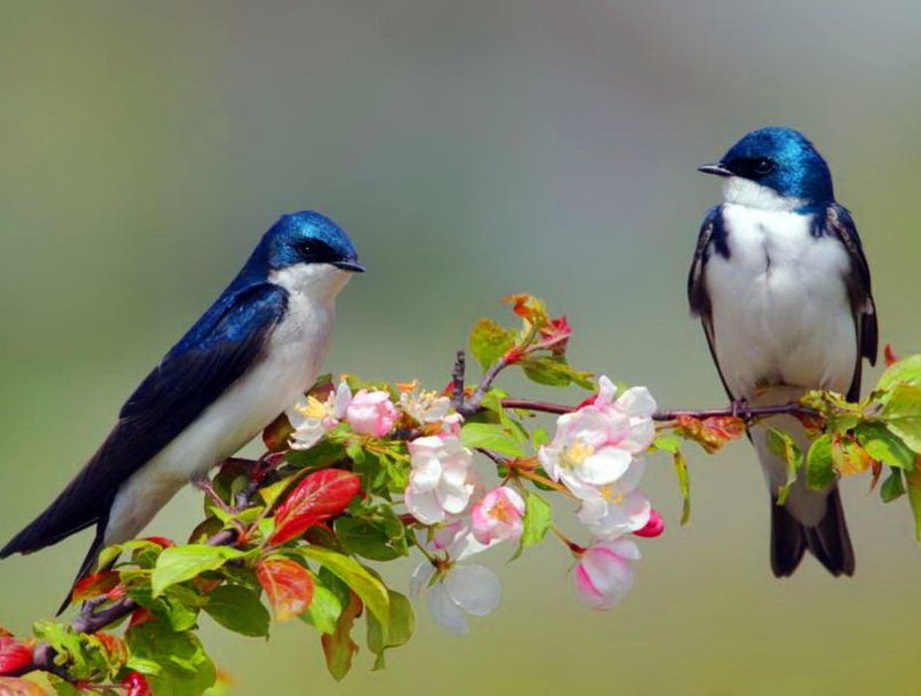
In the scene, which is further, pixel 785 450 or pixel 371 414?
pixel 785 450

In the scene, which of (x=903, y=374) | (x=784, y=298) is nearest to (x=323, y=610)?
(x=903, y=374)

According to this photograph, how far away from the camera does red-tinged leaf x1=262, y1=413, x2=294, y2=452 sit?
1.55 metres

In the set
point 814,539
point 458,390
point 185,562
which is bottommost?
point 814,539

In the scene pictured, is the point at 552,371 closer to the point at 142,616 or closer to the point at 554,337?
the point at 554,337

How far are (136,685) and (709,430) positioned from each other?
506 mm

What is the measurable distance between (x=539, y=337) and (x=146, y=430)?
0.53 m

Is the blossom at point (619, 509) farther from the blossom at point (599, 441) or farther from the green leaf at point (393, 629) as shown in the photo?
the green leaf at point (393, 629)

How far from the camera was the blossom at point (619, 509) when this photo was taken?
1250mm

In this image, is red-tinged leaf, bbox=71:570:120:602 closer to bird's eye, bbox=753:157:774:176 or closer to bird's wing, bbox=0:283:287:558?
bird's wing, bbox=0:283:287:558

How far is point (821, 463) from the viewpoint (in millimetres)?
→ 1375

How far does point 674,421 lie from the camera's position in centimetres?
136

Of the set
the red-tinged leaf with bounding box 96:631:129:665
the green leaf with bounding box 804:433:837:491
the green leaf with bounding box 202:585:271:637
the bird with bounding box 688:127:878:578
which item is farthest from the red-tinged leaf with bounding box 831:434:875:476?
the bird with bounding box 688:127:878:578

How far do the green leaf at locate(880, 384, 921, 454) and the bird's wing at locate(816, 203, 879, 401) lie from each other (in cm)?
98

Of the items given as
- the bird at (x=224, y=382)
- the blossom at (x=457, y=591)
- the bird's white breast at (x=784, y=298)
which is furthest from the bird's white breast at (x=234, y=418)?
the bird's white breast at (x=784, y=298)
